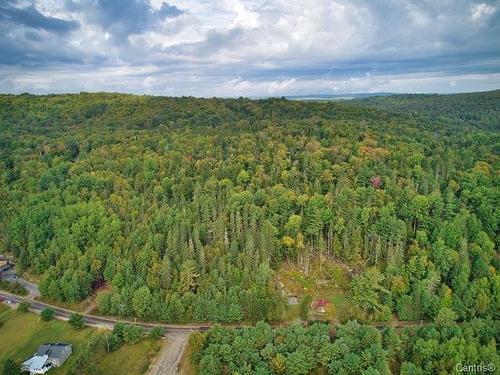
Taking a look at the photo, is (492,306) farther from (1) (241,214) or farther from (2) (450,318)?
(1) (241,214)

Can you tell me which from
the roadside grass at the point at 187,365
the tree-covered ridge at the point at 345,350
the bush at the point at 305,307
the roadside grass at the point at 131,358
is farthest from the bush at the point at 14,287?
the bush at the point at 305,307

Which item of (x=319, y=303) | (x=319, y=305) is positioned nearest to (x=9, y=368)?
(x=319, y=305)

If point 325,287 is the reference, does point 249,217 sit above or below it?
above

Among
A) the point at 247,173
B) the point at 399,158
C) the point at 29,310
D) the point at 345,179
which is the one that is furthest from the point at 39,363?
the point at 399,158

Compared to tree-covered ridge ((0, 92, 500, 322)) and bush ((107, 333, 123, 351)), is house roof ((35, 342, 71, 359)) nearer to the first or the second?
bush ((107, 333, 123, 351))

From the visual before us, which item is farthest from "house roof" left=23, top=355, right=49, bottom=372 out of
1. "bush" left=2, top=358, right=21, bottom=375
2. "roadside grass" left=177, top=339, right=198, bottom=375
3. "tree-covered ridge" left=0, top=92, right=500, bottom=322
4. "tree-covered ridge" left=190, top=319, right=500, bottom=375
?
"tree-covered ridge" left=190, top=319, right=500, bottom=375

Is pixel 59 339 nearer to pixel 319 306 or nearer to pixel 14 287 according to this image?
pixel 14 287
